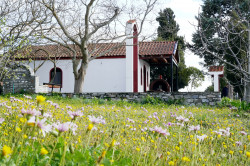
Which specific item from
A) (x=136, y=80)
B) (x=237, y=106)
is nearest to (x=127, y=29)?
(x=136, y=80)

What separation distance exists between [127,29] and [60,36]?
13.4 feet

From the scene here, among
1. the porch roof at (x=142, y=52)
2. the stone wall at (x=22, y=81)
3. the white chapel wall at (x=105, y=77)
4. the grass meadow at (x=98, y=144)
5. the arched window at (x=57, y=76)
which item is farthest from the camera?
the arched window at (x=57, y=76)

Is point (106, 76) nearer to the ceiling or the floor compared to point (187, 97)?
nearer to the ceiling

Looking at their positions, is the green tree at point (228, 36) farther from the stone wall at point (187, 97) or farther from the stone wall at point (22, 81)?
the stone wall at point (22, 81)

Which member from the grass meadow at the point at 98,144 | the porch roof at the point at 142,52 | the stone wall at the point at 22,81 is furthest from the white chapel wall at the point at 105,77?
the grass meadow at the point at 98,144

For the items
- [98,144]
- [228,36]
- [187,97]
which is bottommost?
[98,144]

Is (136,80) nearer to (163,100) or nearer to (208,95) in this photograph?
(163,100)

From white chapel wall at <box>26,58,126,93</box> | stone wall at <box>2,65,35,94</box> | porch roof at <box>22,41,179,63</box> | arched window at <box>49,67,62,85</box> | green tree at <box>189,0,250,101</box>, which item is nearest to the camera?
green tree at <box>189,0,250,101</box>

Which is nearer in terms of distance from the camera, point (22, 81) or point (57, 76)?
point (22, 81)

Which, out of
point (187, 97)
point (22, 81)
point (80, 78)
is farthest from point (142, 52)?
point (22, 81)

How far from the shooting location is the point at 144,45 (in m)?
20.2

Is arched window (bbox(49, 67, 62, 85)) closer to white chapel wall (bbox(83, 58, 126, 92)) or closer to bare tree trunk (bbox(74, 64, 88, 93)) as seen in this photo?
white chapel wall (bbox(83, 58, 126, 92))

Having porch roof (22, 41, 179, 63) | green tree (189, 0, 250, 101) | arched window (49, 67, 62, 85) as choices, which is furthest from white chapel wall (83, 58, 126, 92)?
green tree (189, 0, 250, 101)

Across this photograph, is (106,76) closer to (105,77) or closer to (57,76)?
(105,77)
